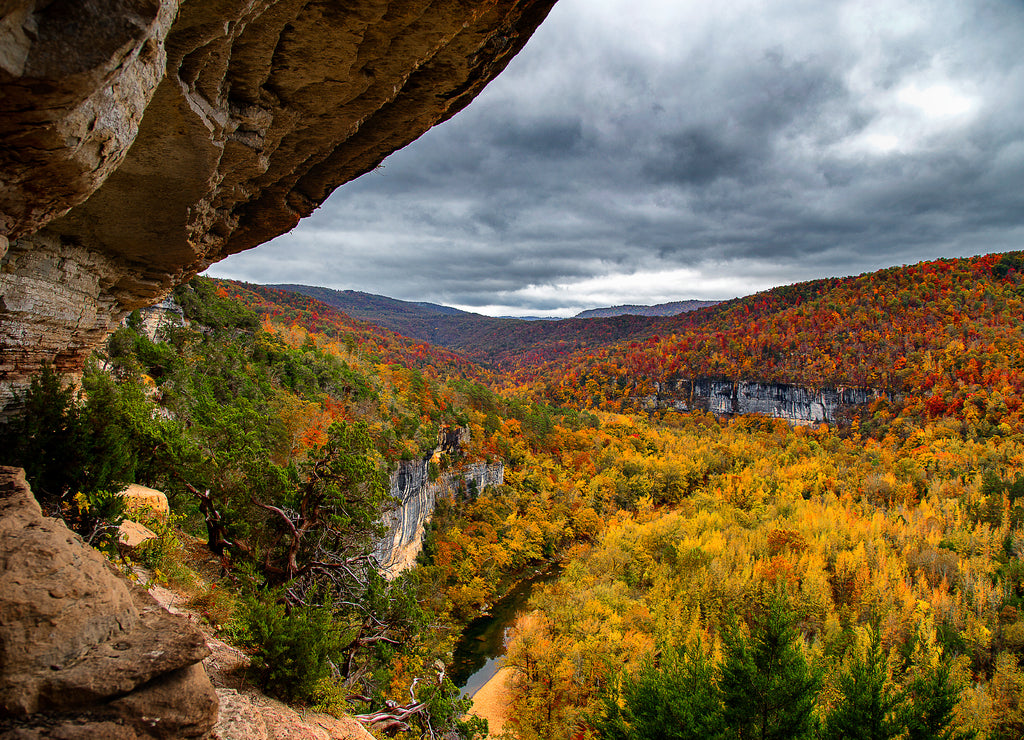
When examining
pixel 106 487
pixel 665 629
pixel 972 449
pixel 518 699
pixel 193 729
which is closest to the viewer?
pixel 193 729

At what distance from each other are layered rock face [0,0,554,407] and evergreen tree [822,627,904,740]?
17.9m

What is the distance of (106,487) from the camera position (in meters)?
7.70

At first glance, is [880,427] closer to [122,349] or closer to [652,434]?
[652,434]

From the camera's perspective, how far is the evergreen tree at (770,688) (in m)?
13.4

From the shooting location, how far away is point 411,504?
32250 millimetres

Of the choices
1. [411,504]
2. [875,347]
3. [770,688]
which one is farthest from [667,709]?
[875,347]

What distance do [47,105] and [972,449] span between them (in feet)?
280

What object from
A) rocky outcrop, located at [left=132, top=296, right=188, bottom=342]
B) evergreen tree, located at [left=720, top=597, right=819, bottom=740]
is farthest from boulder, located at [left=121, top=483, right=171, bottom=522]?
A: rocky outcrop, located at [left=132, top=296, right=188, bottom=342]

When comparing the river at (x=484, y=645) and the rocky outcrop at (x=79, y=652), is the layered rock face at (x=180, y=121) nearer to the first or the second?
the rocky outcrop at (x=79, y=652)

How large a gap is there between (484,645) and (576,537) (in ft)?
68.3

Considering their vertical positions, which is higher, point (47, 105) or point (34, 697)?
point (47, 105)

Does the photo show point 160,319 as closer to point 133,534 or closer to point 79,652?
point 133,534

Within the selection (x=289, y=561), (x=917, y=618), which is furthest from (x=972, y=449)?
(x=289, y=561)

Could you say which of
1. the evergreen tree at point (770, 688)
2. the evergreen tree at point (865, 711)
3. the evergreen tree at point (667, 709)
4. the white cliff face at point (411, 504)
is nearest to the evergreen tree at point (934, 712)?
the evergreen tree at point (865, 711)
